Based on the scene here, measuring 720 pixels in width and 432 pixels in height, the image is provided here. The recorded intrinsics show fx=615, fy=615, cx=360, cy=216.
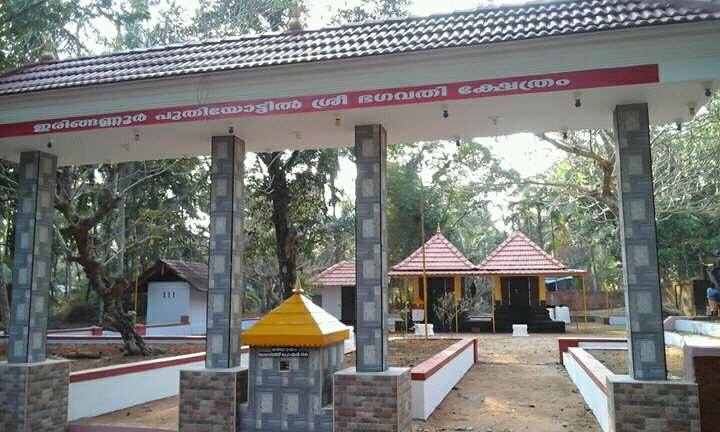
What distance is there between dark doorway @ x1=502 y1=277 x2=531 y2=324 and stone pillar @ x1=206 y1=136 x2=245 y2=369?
16.9 meters

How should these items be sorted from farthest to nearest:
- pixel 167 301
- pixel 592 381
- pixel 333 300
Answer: pixel 333 300
pixel 167 301
pixel 592 381

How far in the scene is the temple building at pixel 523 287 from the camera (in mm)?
22625

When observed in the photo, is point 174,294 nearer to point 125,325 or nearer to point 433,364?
point 125,325

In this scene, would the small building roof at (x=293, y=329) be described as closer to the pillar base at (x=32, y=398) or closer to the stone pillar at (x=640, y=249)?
the pillar base at (x=32, y=398)

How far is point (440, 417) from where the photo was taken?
870cm

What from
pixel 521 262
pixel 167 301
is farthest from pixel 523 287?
pixel 167 301

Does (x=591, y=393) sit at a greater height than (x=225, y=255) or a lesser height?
lesser

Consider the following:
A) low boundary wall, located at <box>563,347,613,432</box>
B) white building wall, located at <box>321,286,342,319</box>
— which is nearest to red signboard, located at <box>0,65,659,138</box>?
low boundary wall, located at <box>563,347,613,432</box>

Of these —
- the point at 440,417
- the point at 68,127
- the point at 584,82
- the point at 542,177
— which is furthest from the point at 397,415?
the point at 542,177

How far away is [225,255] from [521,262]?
57.3 ft

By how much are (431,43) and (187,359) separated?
24.4 ft

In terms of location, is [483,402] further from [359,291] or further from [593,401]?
[359,291]

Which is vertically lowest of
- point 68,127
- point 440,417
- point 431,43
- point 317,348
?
point 440,417

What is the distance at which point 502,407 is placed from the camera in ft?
30.6
